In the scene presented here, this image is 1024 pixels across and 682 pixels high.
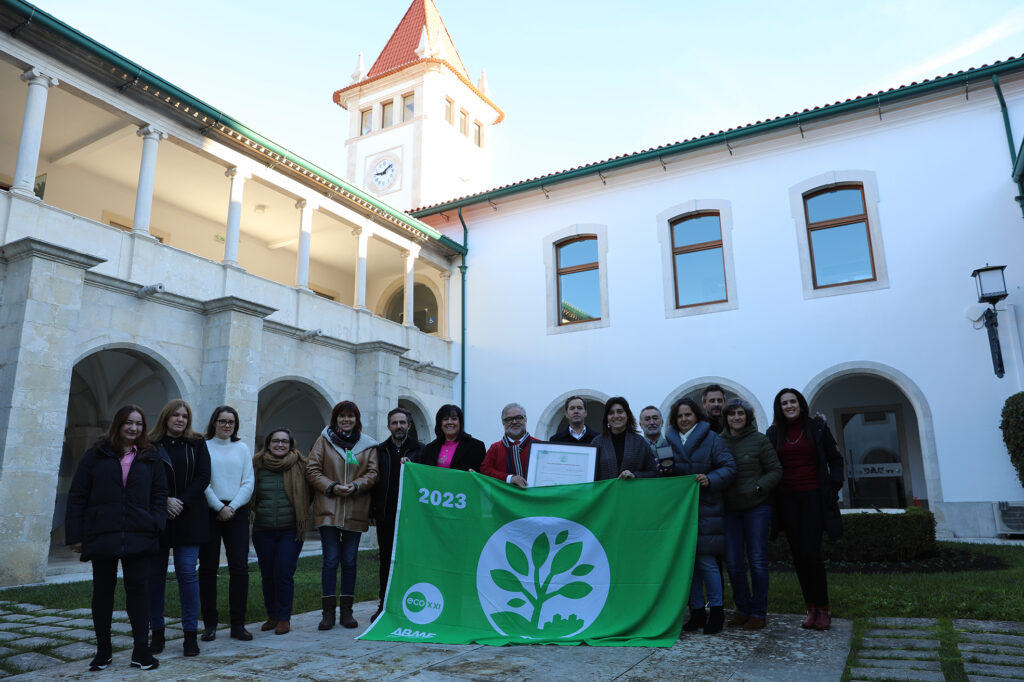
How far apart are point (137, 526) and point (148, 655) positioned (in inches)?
30.0

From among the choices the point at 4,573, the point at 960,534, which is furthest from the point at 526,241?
the point at 4,573

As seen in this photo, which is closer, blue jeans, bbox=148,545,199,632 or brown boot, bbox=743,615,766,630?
blue jeans, bbox=148,545,199,632

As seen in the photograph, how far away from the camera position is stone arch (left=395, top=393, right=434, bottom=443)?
54.4ft

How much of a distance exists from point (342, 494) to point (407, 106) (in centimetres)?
2341

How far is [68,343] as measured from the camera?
8969 mm

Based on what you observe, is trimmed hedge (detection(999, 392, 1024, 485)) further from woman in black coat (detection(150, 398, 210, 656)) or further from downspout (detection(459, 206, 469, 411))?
woman in black coat (detection(150, 398, 210, 656))

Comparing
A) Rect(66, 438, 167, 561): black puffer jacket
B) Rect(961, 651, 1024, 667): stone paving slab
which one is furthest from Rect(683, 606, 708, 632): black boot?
Rect(66, 438, 167, 561): black puffer jacket

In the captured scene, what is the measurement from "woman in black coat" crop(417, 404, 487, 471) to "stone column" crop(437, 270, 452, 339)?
41.4ft

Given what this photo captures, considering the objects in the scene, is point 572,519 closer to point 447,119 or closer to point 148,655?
point 148,655

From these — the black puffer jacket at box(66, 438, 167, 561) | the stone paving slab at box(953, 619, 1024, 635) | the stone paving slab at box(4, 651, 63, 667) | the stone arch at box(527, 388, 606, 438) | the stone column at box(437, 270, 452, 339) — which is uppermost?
the stone column at box(437, 270, 452, 339)

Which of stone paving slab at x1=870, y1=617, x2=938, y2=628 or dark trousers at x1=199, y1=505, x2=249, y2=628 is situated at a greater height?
dark trousers at x1=199, y1=505, x2=249, y2=628

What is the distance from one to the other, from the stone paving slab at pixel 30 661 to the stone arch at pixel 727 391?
1144 cm

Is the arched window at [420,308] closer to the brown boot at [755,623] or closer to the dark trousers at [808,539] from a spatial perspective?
the dark trousers at [808,539]

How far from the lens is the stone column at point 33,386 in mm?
8164
